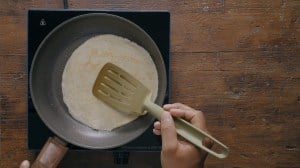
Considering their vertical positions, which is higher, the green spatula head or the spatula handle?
the green spatula head

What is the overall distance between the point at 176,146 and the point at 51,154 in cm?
27

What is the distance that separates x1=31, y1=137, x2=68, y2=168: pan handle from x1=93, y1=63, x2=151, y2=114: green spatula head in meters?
0.13

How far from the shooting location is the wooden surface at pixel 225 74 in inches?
37.1

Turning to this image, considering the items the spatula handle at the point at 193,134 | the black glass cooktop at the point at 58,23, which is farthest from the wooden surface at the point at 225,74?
the spatula handle at the point at 193,134

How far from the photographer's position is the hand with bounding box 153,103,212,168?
757 mm

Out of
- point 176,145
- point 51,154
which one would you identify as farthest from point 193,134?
point 51,154

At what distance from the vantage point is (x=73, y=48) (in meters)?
0.94

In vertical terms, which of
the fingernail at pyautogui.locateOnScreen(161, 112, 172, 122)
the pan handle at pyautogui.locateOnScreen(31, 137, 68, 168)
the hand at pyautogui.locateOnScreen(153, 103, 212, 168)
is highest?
the fingernail at pyautogui.locateOnScreen(161, 112, 172, 122)

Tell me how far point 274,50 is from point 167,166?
373mm

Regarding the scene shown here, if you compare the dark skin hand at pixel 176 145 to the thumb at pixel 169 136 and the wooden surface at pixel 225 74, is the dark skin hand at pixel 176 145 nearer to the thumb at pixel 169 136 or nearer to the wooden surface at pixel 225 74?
the thumb at pixel 169 136

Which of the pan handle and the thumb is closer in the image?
the thumb

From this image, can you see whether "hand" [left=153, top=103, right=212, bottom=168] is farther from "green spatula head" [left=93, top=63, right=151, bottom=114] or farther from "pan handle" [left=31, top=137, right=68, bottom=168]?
"pan handle" [left=31, top=137, right=68, bottom=168]

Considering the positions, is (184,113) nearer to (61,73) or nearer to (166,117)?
(166,117)

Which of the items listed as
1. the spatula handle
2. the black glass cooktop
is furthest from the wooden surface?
the spatula handle
